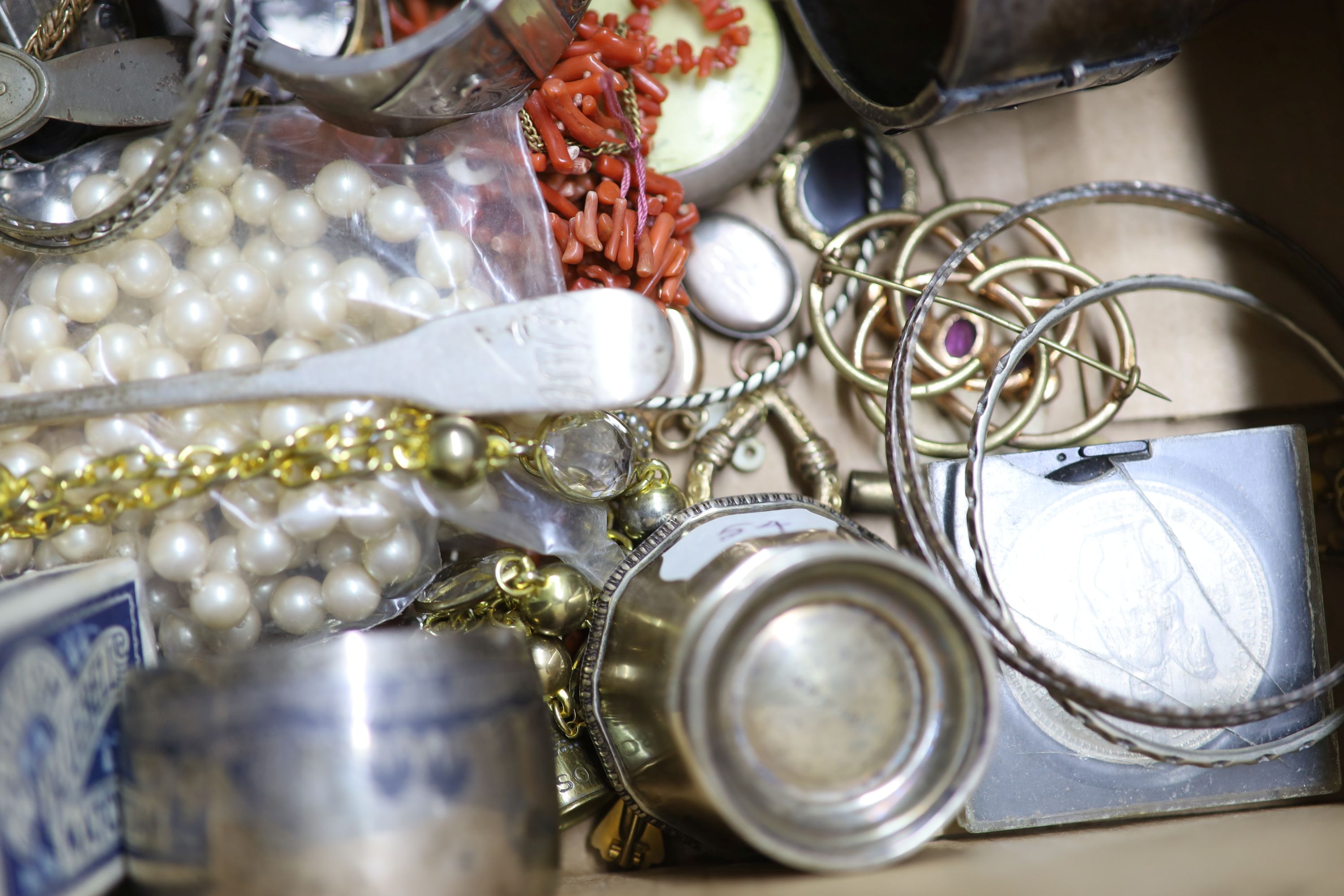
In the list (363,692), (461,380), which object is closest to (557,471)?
(461,380)

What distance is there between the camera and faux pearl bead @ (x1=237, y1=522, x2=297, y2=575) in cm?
52

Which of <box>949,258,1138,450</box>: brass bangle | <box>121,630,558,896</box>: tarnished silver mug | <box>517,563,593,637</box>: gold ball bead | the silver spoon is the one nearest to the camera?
<box>121,630,558,896</box>: tarnished silver mug

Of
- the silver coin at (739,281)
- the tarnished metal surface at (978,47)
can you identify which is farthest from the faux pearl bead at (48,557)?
the tarnished metal surface at (978,47)

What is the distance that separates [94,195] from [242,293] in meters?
0.12

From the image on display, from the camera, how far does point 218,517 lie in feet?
1.78

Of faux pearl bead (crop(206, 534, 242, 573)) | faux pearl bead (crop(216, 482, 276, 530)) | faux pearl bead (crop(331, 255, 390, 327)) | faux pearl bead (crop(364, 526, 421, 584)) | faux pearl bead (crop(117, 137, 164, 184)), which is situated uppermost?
faux pearl bead (crop(117, 137, 164, 184))

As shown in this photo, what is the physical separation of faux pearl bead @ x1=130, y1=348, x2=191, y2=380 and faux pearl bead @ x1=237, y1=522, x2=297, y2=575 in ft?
0.30

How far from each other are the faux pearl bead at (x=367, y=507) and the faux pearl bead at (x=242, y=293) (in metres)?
0.12

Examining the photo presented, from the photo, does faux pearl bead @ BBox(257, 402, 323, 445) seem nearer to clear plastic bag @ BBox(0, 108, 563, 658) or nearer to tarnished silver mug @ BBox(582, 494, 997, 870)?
clear plastic bag @ BBox(0, 108, 563, 658)

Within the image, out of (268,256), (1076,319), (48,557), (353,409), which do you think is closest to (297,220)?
(268,256)

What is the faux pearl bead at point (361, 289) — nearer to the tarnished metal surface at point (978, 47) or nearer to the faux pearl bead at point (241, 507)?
the faux pearl bead at point (241, 507)

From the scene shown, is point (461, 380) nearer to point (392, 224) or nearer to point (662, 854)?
point (392, 224)

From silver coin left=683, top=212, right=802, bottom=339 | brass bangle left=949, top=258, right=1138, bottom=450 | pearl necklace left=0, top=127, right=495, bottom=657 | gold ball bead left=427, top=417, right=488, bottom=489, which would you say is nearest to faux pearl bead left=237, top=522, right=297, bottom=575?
pearl necklace left=0, top=127, right=495, bottom=657

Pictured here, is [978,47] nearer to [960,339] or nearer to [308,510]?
[960,339]
